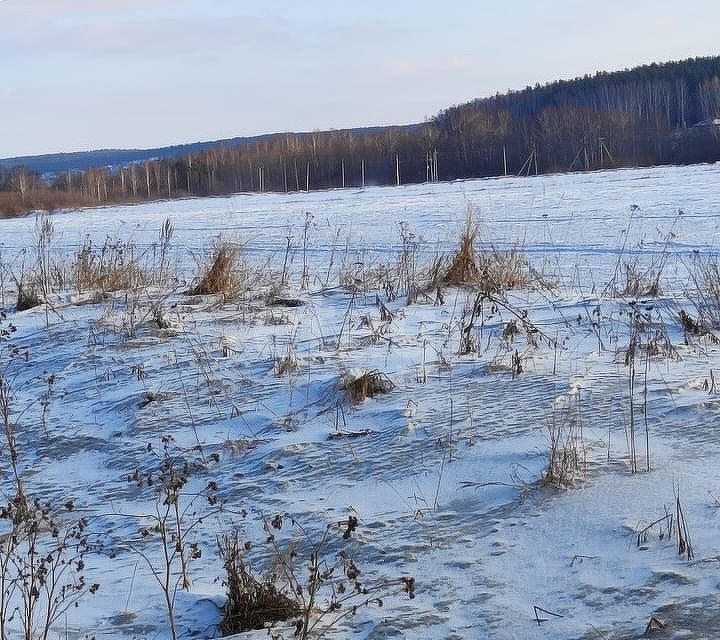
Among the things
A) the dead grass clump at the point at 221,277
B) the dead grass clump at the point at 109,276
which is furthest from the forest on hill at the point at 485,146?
Result: the dead grass clump at the point at 221,277

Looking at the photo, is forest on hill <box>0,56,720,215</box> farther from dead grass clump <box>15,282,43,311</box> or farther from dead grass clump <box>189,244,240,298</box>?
dead grass clump <box>189,244,240,298</box>

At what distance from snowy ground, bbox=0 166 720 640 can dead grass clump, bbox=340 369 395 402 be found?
6cm

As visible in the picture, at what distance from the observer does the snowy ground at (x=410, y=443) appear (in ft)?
8.59

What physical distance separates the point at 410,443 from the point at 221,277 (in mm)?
4275

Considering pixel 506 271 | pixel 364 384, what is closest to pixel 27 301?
pixel 506 271

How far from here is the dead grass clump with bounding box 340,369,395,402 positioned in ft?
14.6

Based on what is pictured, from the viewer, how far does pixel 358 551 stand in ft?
9.76

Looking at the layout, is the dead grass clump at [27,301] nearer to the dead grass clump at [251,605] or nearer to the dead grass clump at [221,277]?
the dead grass clump at [221,277]

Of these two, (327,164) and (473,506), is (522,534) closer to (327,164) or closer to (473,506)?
(473,506)

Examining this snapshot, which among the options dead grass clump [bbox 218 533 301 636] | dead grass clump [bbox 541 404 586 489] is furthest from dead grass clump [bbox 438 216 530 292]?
dead grass clump [bbox 218 533 301 636]

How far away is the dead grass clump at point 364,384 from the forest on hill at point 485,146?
170ft

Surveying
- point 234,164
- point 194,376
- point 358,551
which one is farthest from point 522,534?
point 234,164

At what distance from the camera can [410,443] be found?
3836 mm

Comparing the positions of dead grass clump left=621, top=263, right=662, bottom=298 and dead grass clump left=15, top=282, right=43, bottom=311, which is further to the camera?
dead grass clump left=15, top=282, right=43, bottom=311
